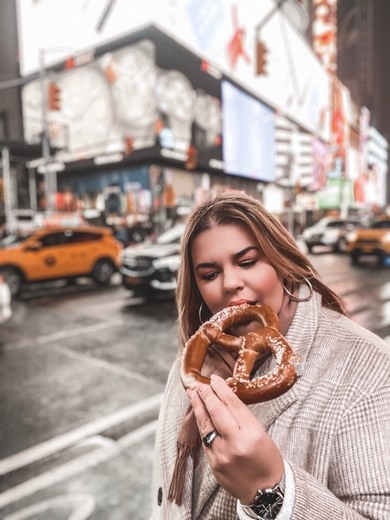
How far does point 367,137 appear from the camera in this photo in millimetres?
91438

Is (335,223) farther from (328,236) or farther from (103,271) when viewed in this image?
(103,271)

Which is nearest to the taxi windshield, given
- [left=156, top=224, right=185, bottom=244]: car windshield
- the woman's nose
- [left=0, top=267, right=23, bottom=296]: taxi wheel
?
[left=0, top=267, right=23, bottom=296]: taxi wheel

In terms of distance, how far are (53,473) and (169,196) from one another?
95.5 feet

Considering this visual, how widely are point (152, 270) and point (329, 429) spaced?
10.6 meters

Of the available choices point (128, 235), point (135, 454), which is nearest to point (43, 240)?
point (135, 454)

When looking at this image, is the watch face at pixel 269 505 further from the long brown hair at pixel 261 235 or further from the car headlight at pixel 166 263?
the car headlight at pixel 166 263

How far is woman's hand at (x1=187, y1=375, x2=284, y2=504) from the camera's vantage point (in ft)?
3.24

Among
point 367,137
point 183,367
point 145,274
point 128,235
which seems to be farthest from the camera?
point 367,137

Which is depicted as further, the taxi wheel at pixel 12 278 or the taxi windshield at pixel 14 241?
the taxi windshield at pixel 14 241

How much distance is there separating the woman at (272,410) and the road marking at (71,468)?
2402 millimetres

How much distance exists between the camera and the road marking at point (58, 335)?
7.83 meters

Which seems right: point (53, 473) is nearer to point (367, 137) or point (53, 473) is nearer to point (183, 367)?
point (183, 367)

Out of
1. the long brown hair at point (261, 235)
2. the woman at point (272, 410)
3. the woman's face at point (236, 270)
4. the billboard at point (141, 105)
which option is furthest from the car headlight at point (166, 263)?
the billboard at point (141, 105)

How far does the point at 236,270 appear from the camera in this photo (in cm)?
149
